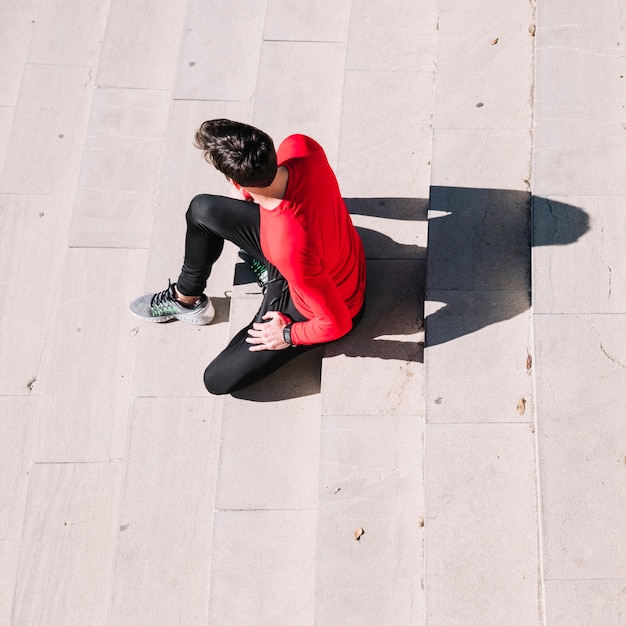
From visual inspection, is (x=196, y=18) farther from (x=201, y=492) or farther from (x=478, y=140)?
(x=201, y=492)

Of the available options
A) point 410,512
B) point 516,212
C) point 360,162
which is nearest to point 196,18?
point 360,162

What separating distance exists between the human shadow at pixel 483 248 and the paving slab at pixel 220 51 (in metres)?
1.88

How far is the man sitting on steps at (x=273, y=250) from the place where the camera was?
8.86ft

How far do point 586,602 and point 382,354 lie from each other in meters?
1.52

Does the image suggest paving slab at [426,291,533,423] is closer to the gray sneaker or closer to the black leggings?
the black leggings

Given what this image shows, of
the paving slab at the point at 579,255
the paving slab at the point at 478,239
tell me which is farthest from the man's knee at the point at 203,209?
the paving slab at the point at 579,255

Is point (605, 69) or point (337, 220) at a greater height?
Answer: point (605, 69)

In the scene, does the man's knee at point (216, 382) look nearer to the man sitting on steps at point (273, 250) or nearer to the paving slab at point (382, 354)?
the man sitting on steps at point (273, 250)

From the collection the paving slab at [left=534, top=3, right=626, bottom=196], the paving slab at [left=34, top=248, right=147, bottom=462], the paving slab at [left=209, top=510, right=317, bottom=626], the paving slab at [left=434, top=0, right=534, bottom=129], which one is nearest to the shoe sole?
the paving slab at [left=34, top=248, right=147, bottom=462]

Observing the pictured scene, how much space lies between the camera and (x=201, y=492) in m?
3.99

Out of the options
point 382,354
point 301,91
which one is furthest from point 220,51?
point 382,354

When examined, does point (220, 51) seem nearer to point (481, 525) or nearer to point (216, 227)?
point (216, 227)

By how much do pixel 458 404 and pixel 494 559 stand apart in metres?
0.74

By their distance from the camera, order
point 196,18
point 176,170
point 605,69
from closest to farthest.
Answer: point 605,69 → point 176,170 → point 196,18
